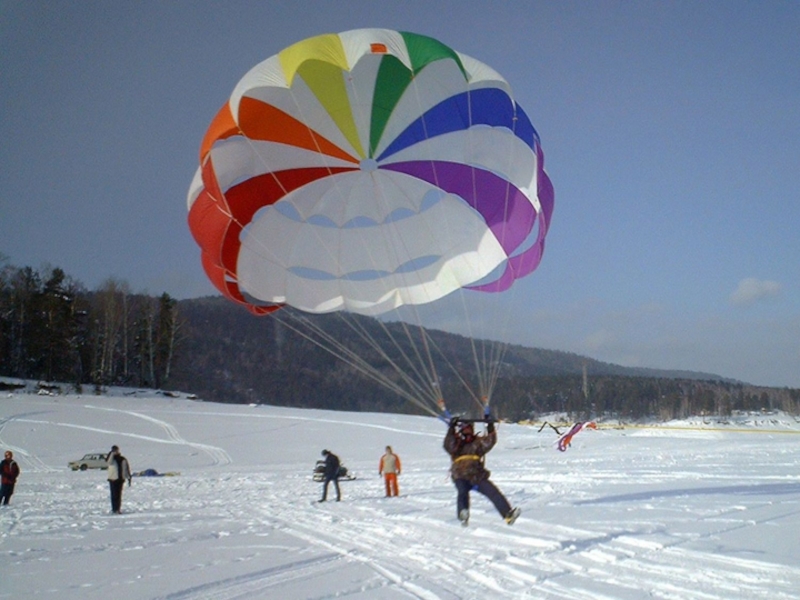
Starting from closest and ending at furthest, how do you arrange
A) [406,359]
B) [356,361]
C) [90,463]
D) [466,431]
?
[466,431] → [406,359] → [356,361] → [90,463]

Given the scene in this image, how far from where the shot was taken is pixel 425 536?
636 centimetres

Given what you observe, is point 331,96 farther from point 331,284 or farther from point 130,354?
point 130,354

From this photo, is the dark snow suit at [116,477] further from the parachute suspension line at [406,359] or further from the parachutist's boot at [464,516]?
the parachutist's boot at [464,516]

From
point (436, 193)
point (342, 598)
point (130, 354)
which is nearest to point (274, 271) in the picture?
point (436, 193)

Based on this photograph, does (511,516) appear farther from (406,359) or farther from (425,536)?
(406,359)

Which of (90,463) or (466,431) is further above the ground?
(466,431)

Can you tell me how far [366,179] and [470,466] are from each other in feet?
20.7

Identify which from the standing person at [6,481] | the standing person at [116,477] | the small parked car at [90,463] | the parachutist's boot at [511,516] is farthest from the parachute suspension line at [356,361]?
the small parked car at [90,463]

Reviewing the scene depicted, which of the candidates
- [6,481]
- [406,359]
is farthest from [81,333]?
[406,359]

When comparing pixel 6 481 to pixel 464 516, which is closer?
pixel 464 516

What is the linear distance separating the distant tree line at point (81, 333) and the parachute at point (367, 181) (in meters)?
36.2

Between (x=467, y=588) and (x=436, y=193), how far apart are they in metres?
8.26

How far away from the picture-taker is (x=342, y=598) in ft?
13.7

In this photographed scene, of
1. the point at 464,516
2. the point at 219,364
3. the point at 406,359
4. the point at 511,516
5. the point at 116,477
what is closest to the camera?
the point at 511,516
